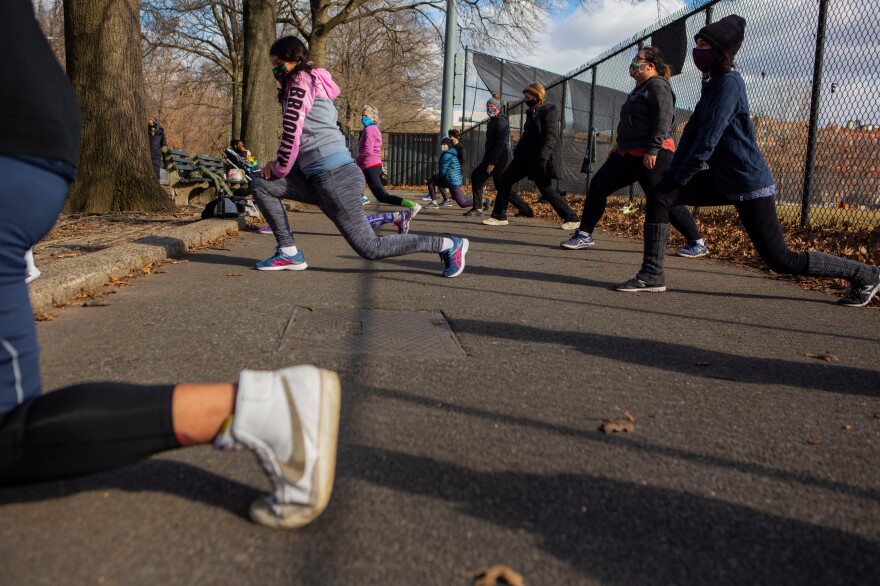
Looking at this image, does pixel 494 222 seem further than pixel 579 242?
Yes

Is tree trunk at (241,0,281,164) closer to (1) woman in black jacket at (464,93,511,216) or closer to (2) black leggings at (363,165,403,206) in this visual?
(2) black leggings at (363,165,403,206)

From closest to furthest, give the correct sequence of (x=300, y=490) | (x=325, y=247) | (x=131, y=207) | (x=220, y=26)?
(x=300, y=490) → (x=325, y=247) → (x=131, y=207) → (x=220, y=26)

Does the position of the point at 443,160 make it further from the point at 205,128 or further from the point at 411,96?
the point at 205,128

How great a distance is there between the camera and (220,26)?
35094 millimetres

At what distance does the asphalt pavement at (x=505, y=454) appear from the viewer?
1.95 meters

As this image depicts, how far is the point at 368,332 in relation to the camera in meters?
4.35

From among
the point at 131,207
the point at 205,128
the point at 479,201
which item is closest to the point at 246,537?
the point at 131,207

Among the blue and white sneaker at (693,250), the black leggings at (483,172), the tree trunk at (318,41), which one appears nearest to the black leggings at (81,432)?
the blue and white sneaker at (693,250)

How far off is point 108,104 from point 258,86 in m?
5.38

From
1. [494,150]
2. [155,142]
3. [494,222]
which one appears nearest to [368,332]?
[494,222]

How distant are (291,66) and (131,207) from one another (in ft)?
21.1

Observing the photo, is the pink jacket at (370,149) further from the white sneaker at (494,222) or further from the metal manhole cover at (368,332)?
the metal manhole cover at (368,332)

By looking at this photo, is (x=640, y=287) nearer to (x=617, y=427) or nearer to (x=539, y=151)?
(x=617, y=427)

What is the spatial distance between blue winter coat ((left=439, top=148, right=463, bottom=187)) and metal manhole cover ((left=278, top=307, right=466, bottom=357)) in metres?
10.6
